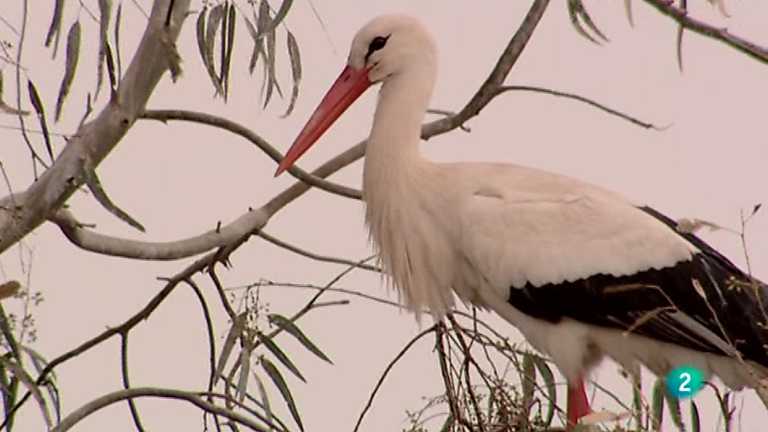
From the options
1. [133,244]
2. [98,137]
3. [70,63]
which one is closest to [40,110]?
[70,63]

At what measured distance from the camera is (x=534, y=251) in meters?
3.68

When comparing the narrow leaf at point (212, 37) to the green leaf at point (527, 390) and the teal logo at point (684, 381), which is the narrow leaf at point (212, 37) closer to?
the green leaf at point (527, 390)

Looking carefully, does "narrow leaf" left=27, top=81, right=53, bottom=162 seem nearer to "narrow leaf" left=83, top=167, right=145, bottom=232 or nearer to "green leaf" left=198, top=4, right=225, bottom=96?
"narrow leaf" left=83, top=167, right=145, bottom=232

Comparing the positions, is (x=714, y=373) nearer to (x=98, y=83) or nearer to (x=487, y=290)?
(x=487, y=290)

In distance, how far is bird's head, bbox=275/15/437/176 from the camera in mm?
3791

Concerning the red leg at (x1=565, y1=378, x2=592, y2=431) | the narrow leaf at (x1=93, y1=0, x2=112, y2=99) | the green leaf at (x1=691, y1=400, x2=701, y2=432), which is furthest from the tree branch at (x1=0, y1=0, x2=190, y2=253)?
the green leaf at (x1=691, y1=400, x2=701, y2=432)

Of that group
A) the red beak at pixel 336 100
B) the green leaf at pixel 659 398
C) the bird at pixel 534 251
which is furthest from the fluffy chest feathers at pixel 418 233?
the green leaf at pixel 659 398

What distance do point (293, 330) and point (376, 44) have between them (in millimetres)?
755

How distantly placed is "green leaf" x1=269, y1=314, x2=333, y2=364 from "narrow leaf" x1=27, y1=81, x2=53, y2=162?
0.77 m

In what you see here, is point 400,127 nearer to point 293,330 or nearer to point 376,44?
point 376,44

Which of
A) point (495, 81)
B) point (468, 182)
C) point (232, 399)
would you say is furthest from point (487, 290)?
point (232, 399)

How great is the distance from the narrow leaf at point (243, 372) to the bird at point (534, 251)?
0.49 meters

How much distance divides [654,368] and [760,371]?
0.24 metres

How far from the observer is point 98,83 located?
2799 millimetres
